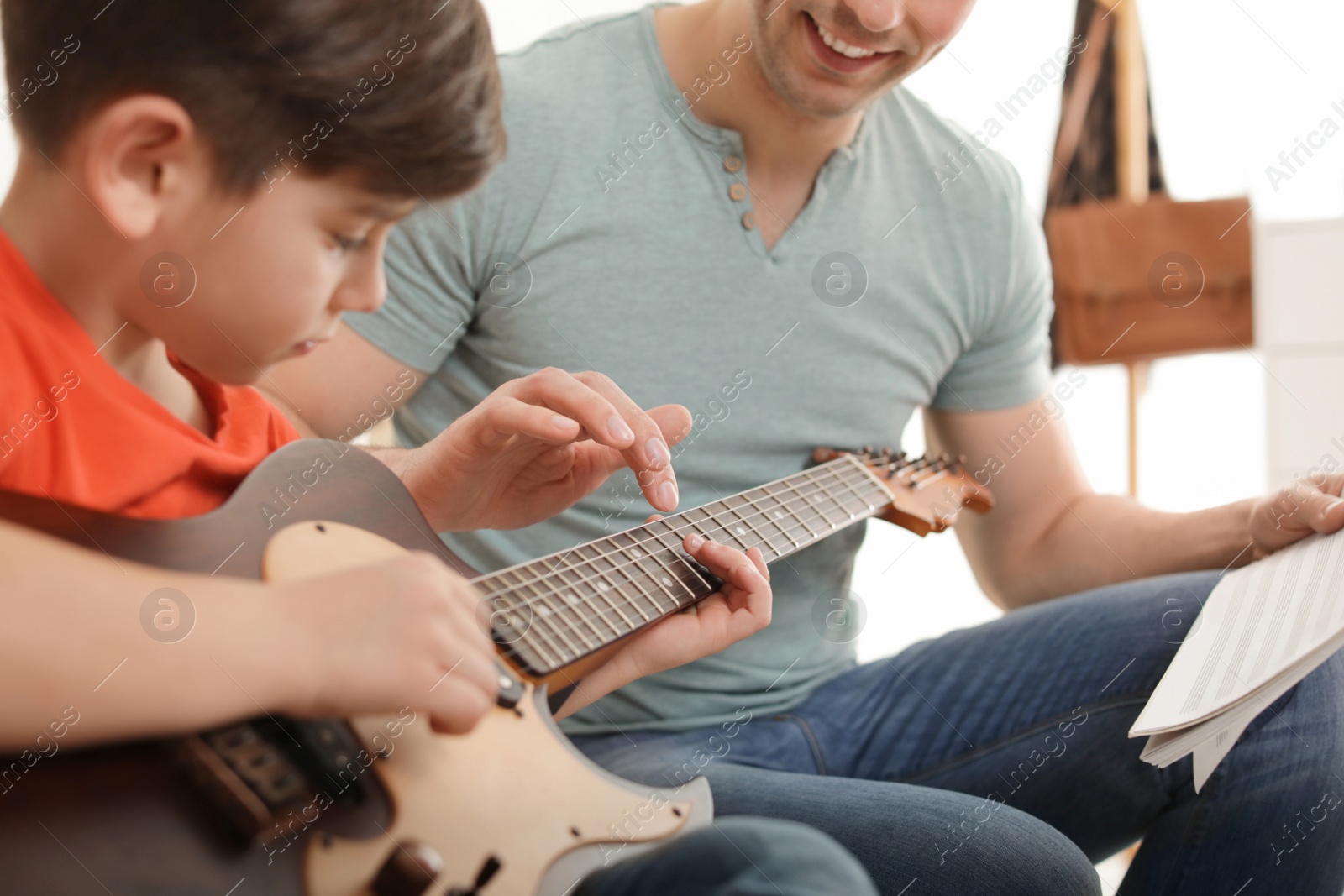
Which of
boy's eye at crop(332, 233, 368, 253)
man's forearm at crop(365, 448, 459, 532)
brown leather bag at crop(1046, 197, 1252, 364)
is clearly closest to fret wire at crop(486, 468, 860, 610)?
man's forearm at crop(365, 448, 459, 532)

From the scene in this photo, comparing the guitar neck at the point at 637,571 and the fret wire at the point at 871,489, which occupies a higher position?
the guitar neck at the point at 637,571

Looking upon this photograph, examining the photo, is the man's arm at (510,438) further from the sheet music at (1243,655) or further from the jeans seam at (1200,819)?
the jeans seam at (1200,819)

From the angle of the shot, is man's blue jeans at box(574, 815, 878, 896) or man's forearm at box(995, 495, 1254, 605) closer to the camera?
man's blue jeans at box(574, 815, 878, 896)

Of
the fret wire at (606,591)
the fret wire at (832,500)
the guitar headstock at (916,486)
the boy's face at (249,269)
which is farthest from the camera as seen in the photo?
the guitar headstock at (916,486)

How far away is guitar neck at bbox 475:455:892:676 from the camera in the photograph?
19.3 inches

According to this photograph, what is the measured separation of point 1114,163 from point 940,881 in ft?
5.74

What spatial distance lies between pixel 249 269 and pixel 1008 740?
0.66 meters

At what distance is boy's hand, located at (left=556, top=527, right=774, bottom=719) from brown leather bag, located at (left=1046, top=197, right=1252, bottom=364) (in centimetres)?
142

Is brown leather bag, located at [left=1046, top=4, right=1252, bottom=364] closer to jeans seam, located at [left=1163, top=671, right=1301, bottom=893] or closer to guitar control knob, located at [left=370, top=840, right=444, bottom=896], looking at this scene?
jeans seam, located at [left=1163, top=671, right=1301, bottom=893]

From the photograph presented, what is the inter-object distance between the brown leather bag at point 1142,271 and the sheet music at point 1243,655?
1.18 m

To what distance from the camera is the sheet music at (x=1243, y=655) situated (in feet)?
1.90

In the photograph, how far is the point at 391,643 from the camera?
1.23 ft

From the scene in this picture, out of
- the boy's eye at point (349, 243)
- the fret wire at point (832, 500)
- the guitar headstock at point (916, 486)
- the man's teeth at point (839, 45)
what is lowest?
the guitar headstock at point (916, 486)

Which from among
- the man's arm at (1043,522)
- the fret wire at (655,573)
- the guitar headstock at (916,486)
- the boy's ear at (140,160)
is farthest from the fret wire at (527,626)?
the man's arm at (1043,522)
